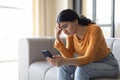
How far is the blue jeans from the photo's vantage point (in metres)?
1.54

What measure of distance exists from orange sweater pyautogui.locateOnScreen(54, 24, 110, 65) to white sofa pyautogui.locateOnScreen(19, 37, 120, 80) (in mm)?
407

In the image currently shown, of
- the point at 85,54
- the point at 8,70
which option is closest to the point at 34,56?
the point at 8,70

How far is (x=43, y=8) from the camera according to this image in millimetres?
3676

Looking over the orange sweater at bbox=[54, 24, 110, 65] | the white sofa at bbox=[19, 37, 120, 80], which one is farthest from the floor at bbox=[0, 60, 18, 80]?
the orange sweater at bbox=[54, 24, 110, 65]

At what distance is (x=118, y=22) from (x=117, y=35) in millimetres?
187

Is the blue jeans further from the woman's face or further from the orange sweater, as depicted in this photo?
the woman's face

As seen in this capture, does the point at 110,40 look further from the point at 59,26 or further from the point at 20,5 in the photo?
the point at 20,5

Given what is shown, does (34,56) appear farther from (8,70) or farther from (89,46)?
(89,46)

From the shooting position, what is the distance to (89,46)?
158 cm

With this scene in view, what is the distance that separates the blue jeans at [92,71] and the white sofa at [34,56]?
451 mm

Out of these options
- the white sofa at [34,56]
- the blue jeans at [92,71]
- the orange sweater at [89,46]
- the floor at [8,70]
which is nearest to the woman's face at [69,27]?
the orange sweater at [89,46]

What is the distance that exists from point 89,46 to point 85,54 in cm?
7

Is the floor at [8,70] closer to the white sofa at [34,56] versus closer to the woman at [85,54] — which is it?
the white sofa at [34,56]

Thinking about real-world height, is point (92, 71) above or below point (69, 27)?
below
